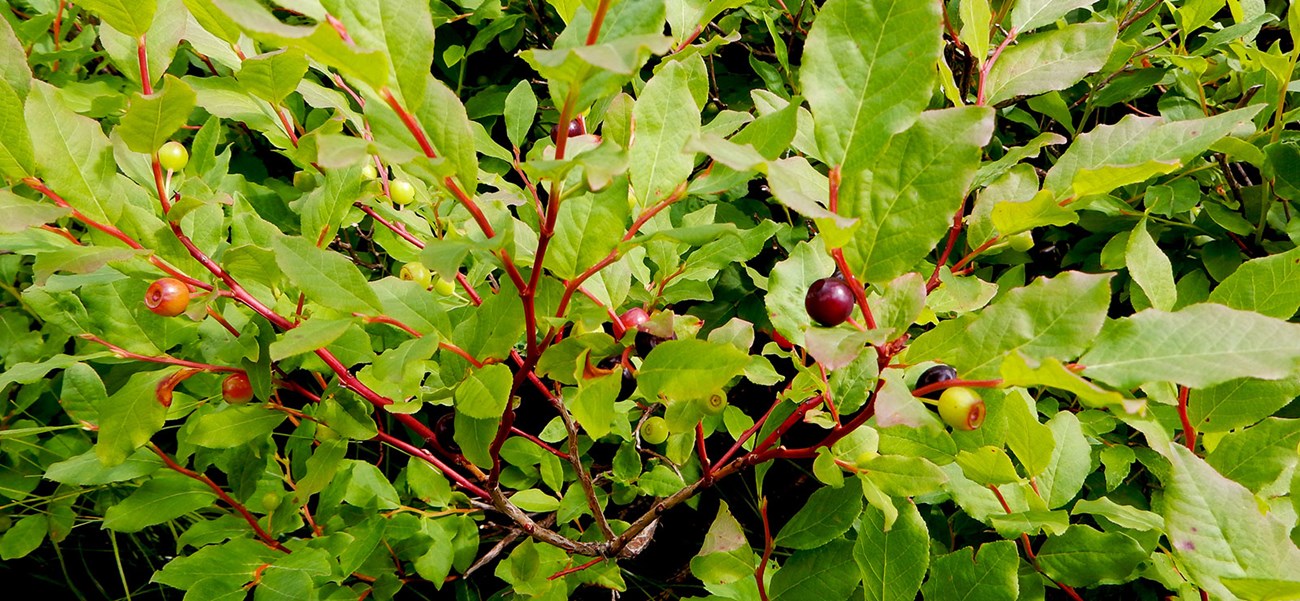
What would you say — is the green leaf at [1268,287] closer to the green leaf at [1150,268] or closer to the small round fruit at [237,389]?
the green leaf at [1150,268]

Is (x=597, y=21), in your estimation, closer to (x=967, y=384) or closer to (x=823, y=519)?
(x=967, y=384)

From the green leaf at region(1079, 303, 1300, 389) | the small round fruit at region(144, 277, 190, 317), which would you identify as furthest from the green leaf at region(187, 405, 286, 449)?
the green leaf at region(1079, 303, 1300, 389)

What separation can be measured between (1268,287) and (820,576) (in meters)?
0.47

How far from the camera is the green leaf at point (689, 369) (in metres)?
0.55

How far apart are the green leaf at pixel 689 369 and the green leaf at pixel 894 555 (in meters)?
0.25

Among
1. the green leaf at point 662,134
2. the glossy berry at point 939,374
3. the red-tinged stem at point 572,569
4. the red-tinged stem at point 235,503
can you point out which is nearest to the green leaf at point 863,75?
the green leaf at point 662,134

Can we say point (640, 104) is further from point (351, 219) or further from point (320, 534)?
point (320, 534)

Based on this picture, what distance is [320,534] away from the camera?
3.43 feet

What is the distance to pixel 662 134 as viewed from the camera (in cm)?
61

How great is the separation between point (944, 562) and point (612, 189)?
1.54 feet

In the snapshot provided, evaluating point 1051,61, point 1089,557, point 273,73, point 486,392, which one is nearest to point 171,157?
point 273,73

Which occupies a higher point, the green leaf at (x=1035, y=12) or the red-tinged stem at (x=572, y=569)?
the green leaf at (x=1035, y=12)

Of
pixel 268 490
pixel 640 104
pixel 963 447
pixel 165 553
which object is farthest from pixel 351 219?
pixel 165 553

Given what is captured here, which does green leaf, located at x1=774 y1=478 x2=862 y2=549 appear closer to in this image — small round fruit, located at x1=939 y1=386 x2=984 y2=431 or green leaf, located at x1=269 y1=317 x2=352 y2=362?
small round fruit, located at x1=939 y1=386 x2=984 y2=431
